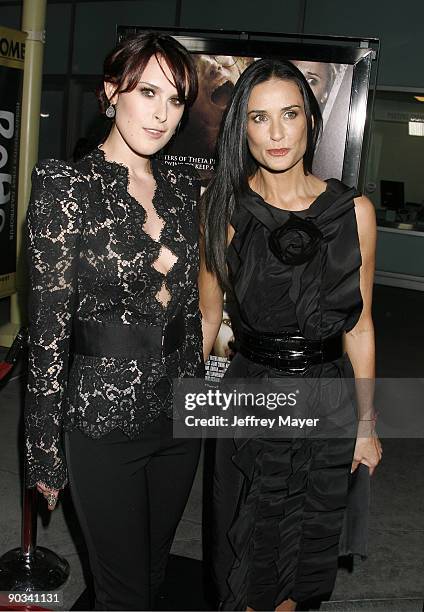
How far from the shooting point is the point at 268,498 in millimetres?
2176

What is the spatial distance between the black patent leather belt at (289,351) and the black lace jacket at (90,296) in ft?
0.89

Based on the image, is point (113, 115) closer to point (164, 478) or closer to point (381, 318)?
point (164, 478)

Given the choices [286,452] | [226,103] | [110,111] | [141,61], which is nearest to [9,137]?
[226,103]

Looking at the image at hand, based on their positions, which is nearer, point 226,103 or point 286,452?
point 286,452

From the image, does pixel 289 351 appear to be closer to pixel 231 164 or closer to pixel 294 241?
pixel 294 241

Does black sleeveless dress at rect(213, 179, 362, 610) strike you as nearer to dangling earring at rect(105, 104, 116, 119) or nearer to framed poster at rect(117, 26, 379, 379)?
dangling earring at rect(105, 104, 116, 119)

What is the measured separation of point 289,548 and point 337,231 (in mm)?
948

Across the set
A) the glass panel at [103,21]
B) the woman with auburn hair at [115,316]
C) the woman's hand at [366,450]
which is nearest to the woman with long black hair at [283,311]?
the woman's hand at [366,450]

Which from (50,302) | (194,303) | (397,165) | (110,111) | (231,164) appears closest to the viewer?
(50,302)

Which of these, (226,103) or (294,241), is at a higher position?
(226,103)

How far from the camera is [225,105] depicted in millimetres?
3463

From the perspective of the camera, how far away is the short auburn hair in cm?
177

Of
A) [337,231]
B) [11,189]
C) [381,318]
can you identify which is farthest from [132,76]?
[381,318]

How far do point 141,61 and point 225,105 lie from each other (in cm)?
175
